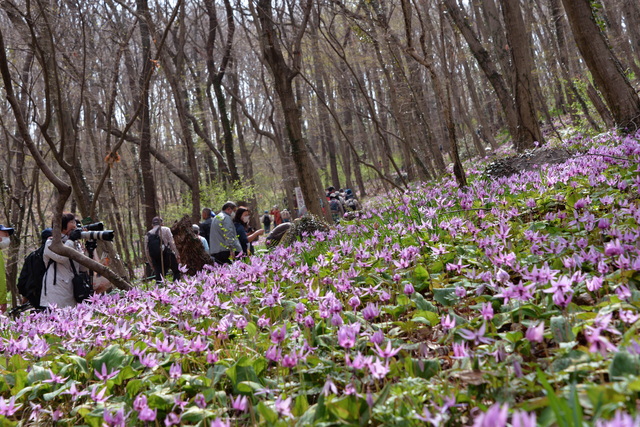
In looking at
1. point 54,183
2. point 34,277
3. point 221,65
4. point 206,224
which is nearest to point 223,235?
point 206,224

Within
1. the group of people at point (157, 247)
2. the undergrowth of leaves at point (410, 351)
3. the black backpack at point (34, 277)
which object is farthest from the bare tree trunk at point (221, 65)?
the undergrowth of leaves at point (410, 351)

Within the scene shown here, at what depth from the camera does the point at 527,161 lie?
6.66 m

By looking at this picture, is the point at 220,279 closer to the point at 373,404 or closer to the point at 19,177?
the point at 373,404

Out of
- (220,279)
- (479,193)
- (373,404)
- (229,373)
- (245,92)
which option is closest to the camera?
(373,404)

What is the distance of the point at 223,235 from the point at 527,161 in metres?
4.60

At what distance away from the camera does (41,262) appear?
5.83 metres

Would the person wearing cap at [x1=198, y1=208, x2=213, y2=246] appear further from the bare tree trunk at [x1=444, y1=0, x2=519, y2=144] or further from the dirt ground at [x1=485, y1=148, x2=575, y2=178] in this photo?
the bare tree trunk at [x1=444, y1=0, x2=519, y2=144]

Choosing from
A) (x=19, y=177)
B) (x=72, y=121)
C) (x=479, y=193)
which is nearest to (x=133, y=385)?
(x=479, y=193)

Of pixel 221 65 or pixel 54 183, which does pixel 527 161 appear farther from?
pixel 221 65

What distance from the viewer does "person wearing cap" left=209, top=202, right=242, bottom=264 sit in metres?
7.86

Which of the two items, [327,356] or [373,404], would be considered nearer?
[373,404]

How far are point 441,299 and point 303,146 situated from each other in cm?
619

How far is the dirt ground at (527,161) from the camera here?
6.46m

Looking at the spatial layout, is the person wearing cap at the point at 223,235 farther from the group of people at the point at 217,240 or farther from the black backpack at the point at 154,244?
the black backpack at the point at 154,244
